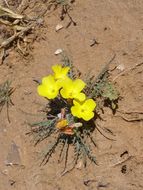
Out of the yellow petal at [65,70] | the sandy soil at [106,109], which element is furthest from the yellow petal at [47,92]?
the sandy soil at [106,109]

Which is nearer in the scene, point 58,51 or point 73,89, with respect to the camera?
point 73,89

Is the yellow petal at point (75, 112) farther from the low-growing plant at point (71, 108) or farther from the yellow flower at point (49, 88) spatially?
the yellow flower at point (49, 88)

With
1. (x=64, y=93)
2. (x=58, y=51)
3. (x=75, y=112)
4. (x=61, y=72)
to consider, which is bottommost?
(x=75, y=112)

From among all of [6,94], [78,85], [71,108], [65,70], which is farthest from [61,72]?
[6,94]

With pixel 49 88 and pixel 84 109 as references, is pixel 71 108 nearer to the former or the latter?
pixel 84 109

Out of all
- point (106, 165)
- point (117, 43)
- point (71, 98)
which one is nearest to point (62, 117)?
point (71, 98)

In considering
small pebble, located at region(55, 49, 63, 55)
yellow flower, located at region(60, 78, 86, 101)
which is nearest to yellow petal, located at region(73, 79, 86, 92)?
yellow flower, located at region(60, 78, 86, 101)

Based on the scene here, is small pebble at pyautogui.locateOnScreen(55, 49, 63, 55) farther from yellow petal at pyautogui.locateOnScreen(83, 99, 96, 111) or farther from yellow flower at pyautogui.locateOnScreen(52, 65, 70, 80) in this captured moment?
yellow petal at pyautogui.locateOnScreen(83, 99, 96, 111)

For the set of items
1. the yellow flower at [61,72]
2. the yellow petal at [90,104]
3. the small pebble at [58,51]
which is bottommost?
the yellow petal at [90,104]

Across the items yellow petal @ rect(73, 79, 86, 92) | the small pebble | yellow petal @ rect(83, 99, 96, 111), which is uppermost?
the small pebble
